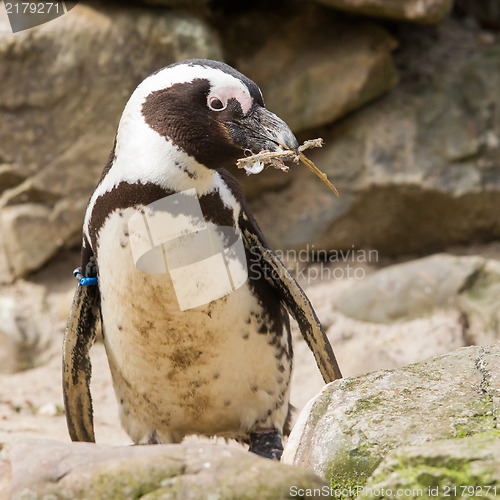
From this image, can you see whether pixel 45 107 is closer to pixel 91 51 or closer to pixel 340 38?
pixel 91 51

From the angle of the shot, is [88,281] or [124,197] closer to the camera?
[124,197]

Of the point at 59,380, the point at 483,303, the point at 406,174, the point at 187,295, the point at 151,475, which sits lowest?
the point at 483,303

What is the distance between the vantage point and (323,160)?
5.35m

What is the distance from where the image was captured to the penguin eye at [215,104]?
228cm

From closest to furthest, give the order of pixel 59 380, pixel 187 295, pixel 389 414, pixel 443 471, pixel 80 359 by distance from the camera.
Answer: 1. pixel 443 471
2. pixel 389 414
3. pixel 187 295
4. pixel 80 359
5. pixel 59 380

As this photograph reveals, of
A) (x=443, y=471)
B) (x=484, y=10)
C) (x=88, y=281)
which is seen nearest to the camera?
(x=443, y=471)

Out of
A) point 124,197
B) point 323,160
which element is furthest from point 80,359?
point 323,160

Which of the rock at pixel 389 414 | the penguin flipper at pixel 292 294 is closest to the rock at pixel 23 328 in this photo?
the penguin flipper at pixel 292 294

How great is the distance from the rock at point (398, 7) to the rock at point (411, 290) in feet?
5.24

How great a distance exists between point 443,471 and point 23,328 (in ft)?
12.0

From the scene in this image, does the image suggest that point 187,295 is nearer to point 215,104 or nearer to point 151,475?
A: point 215,104

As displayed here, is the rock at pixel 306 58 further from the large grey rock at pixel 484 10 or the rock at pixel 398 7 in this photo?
the large grey rock at pixel 484 10

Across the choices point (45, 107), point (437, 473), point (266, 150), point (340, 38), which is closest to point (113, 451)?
point (437, 473)

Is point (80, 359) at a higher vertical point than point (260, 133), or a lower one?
lower
